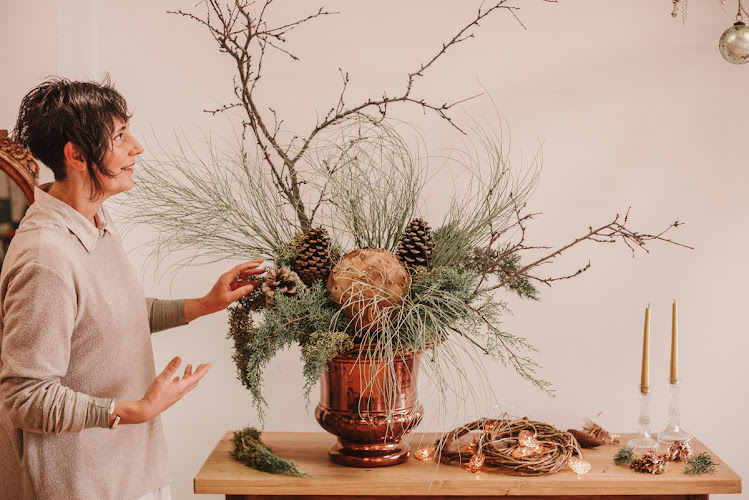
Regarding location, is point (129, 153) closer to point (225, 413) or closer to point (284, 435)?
point (284, 435)

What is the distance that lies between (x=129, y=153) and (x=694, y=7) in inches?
66.9

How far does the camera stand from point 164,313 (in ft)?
5.74

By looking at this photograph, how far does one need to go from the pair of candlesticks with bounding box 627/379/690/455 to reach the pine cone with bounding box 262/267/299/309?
893mm

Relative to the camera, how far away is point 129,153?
4.82ft

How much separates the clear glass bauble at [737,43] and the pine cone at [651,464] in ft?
3.26

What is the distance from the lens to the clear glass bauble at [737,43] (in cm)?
182

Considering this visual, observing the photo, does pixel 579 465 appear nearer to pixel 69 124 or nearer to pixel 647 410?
pixel 647 410

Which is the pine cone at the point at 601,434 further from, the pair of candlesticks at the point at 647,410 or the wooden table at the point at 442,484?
the wooden table at the point at 442,484

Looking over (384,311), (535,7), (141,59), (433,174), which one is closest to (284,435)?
(384,311)

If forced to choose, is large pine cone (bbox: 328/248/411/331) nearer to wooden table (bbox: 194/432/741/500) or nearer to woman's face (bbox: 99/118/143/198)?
wooden table (bbox: 194/432/741/500)

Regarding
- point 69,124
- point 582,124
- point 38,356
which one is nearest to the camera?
point 38,356

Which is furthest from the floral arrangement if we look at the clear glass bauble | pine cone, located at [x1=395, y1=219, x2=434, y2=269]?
the clear glass bauble

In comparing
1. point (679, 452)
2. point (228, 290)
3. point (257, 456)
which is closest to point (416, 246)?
point (228, 290)

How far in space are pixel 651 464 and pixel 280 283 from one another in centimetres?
93
